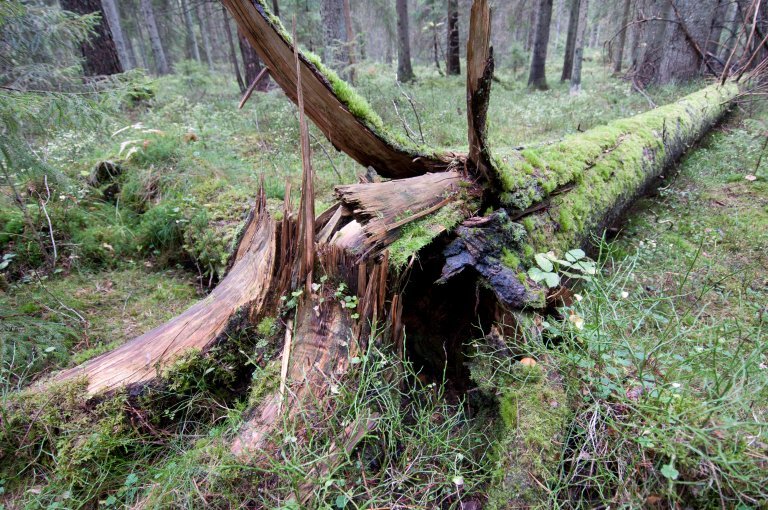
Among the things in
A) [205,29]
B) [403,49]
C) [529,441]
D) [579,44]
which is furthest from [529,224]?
[205,29]

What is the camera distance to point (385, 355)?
2.31 m

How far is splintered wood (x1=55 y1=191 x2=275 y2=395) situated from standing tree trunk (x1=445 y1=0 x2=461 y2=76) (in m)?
15.0

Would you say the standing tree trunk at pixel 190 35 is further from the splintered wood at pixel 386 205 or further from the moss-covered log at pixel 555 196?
the splintered wood at pixel 386 205

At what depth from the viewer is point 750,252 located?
3830 mm

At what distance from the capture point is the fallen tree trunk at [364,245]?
224cm

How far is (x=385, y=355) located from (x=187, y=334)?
1.31 m

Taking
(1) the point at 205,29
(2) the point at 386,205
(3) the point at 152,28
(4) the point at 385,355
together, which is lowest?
(4) the point at 385,355

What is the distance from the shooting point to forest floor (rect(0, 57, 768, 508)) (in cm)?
155

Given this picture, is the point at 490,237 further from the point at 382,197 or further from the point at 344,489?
the point at 344,489

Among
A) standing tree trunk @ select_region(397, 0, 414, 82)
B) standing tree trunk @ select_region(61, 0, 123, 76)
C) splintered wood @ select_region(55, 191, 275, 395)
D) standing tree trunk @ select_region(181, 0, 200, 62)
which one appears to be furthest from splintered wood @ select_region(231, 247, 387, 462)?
standing tree trunk @ select_region(181, 0, 200, 62)

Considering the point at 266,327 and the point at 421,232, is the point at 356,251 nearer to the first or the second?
the point at 421,232

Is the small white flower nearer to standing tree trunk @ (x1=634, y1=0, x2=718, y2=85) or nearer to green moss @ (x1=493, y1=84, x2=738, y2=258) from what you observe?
green moss @ (x1=493, y1=84, x2=738, y2=258)

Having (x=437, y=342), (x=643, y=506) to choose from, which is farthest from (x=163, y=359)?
(x=643, y=506)

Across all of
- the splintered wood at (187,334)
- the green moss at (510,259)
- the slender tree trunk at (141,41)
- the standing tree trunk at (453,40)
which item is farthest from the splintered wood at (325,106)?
the slender tree trunk at (141,41)
